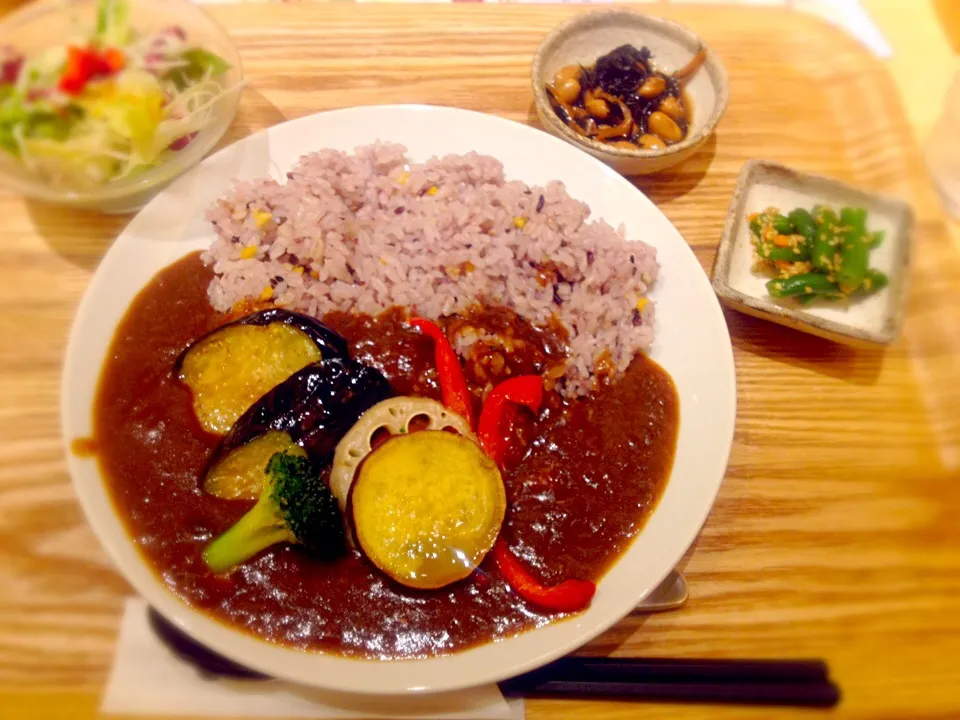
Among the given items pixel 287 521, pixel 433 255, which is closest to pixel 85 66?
pixel 433 255

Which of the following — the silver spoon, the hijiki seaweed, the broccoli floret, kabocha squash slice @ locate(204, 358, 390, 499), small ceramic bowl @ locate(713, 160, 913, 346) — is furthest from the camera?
the hijiki seaweed

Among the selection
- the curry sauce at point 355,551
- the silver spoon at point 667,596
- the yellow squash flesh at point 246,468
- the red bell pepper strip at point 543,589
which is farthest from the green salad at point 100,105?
the silver spoon at point 667,596

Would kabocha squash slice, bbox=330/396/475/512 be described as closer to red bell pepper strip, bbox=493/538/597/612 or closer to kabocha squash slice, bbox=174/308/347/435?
kabocha squash slice, bbox=174/308/347/435

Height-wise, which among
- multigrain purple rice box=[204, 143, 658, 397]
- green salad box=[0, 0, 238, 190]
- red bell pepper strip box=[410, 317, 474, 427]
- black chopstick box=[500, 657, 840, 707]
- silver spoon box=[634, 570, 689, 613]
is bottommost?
black chopstick box=[500, 657, 840, 707]

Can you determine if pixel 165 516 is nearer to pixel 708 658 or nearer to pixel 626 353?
pixel 626 353

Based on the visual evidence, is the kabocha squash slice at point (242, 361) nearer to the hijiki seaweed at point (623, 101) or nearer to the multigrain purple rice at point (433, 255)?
the multigrain purple rice at point (433, 255)

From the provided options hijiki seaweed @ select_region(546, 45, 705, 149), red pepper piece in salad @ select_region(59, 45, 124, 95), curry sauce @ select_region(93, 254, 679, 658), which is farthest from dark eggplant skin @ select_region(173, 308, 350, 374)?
hijiki seaweed @ select_region(546, 45, 705, 149)
